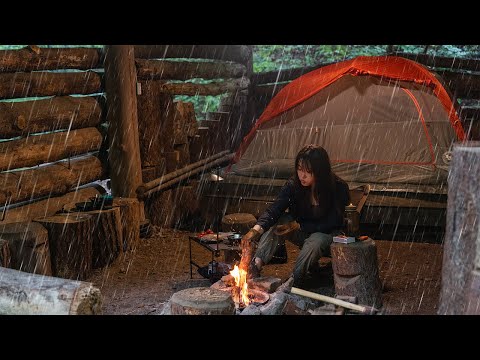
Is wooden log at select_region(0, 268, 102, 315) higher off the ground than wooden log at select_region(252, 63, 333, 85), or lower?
lower

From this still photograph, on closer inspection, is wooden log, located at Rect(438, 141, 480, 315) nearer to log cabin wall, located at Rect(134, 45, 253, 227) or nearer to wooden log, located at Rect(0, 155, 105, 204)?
wooden log, located at Rect(0, 155, 105, 204)

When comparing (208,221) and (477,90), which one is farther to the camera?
(477,90)

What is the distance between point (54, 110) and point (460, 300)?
5456 millimetres

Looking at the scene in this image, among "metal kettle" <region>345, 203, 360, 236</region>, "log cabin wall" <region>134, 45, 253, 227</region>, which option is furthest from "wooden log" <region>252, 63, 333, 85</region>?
"metal kettle" <region>345, 203, 360, 236</region>

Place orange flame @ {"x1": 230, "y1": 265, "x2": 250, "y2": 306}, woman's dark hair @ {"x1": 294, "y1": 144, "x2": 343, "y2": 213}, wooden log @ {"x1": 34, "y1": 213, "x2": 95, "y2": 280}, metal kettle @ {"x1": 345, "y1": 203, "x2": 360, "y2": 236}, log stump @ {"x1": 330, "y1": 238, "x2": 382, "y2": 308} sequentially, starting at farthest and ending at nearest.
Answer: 1. wooden log @ {"x1": 34, "y1": 213, "x2": 95, "y2": 280}
2. woman's dark hair @ {"x1": 294, "y1": 144, "x2": 343, "y2": 213}
3. metal kettle @ {"x1": 345, "y1": 203, "x2": 360, "y2": 236}
4. log stump @ {"x1": 330, "y1": 238, "x2": 382, "y2": 308}
5. orange flame @ {"x1": 230, "y1": 265, "x2": 250, "y2": 306}

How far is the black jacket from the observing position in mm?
5789

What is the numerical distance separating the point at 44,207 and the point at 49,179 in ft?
1.16

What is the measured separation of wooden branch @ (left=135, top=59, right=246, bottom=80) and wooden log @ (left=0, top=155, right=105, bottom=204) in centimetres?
154

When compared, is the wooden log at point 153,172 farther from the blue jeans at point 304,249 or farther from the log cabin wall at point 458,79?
the log cabin wall at point 458,79

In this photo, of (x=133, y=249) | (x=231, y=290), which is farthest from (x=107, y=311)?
(x=133, y=249)

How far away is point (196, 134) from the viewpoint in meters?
10.3

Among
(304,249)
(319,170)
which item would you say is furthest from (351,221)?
(319,170)
